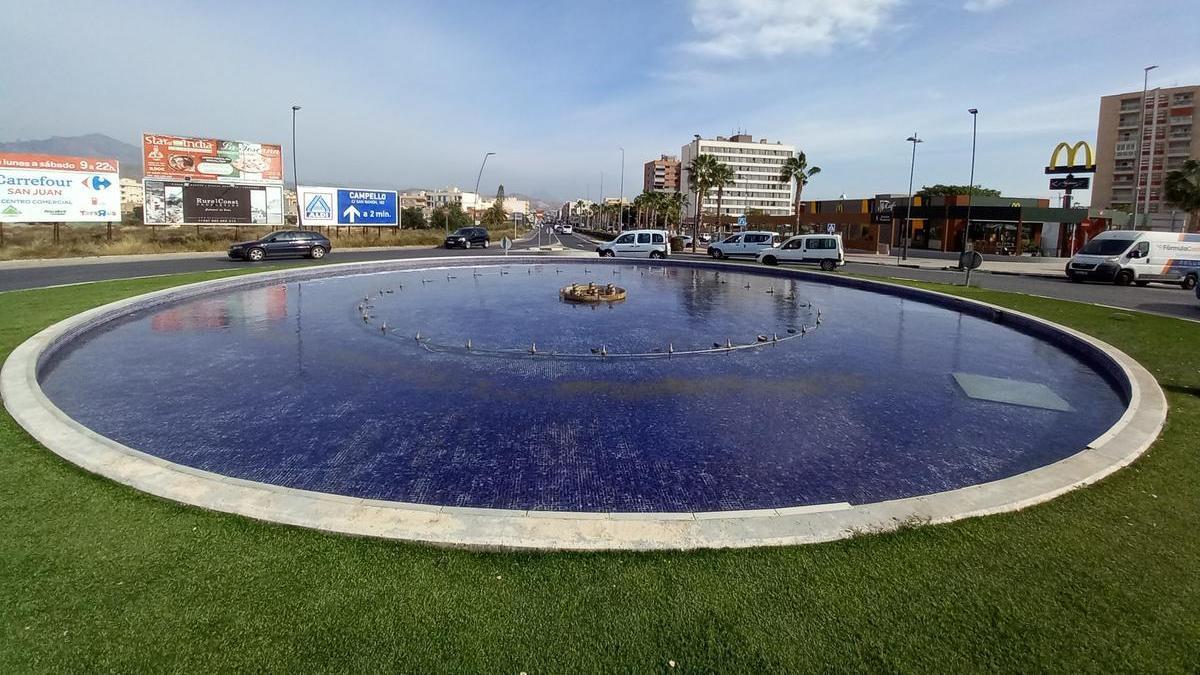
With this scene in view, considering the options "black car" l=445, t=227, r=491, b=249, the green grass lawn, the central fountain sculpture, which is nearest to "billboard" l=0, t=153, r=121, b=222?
"black car" l=445, t=227, r=491, b=249

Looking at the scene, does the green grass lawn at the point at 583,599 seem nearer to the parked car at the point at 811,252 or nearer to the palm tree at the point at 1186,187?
the parked car at the point at 811,252

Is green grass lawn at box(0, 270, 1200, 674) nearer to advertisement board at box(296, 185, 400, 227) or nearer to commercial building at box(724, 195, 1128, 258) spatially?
advertisement board at box(296, 185, 400, 227)

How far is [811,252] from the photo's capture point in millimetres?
32781

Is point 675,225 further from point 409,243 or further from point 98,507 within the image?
point 98,507

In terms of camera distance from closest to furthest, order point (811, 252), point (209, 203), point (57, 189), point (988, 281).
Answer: point (988, 281)
point (811, 252)
point (57, 189)
point (209, 203)

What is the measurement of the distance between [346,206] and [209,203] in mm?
9620

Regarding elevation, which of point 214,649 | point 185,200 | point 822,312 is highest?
point 185,200

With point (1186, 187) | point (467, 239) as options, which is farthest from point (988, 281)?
point (467, 239)

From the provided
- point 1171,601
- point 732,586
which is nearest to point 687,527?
point 732,586

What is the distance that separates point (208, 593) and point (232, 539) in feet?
2.34

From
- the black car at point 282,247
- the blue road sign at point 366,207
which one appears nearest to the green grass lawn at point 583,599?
the black car at point 282,247

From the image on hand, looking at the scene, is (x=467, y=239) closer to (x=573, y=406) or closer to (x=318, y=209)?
(x=318, y=209)

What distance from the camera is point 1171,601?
3.86 metres

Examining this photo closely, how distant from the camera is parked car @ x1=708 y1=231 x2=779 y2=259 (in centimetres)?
3884
